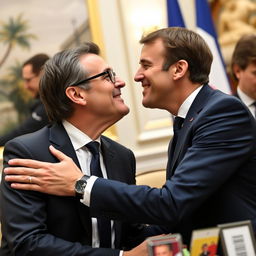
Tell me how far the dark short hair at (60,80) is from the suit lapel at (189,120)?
47cm

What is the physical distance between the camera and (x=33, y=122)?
454 cm

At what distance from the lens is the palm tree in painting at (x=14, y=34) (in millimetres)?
4836

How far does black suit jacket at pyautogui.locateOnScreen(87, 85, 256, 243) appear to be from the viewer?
1.85 meters

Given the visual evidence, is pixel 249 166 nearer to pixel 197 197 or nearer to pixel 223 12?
pixel 197 197

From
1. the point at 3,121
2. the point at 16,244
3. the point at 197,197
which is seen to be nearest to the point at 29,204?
the point at 16,244

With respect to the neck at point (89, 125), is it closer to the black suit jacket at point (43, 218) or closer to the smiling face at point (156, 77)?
the black suit jacket at point (43, 218)

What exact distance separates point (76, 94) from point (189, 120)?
51 centimetres

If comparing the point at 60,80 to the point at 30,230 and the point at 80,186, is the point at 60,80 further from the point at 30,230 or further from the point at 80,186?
the point at 30,230

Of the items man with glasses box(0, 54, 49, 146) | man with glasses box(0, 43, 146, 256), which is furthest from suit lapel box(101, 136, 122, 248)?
man with glasses box(0, 54, 49, 146)

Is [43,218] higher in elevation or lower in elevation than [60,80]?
lower

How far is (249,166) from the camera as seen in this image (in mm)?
1973

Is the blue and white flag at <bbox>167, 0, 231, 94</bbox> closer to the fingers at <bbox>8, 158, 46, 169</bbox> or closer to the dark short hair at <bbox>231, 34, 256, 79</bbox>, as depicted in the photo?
the dark short hair at <bbox>231, 34, 256, 79</bbox>

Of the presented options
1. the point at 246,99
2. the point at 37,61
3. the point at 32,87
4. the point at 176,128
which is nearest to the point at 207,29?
the point at 246,99

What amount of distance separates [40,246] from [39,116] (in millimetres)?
2642
